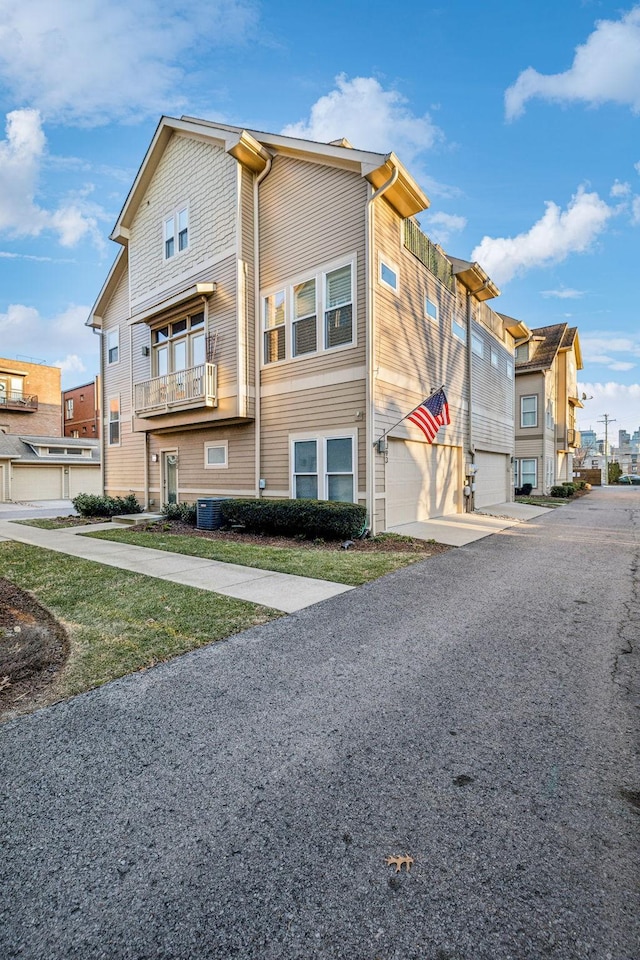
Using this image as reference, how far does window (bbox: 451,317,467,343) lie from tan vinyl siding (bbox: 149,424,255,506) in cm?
743

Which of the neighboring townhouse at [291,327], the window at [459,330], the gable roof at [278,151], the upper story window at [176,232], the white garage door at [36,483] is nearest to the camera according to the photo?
the gable roof at [278,151]

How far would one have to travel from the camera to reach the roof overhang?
1405 cm

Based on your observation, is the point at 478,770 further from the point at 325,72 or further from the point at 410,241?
the point at 325,72

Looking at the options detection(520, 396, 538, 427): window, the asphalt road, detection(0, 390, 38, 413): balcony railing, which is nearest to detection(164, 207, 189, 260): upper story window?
the asphalt road

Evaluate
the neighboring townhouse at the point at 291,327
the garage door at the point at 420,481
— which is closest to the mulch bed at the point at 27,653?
the neighboring townhouse at the point at 291,327

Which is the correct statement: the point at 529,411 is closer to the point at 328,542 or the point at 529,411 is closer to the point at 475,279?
the point at 475,279

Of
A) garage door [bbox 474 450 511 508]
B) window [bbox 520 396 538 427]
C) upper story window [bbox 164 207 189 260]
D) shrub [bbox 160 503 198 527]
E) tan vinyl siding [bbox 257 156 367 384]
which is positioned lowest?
shrub [bbox 160 503 198 527]

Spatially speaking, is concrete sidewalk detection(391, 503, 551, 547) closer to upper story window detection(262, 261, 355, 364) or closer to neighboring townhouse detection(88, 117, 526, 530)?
neighboring townhouse detection(88, 117, 526, 530)

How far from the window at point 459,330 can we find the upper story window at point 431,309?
1.52 metres

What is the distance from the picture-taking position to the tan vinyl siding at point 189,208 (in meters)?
11.8

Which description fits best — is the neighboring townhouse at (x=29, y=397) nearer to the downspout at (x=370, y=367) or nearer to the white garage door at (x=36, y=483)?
the white garage door at (x=36, y=483)

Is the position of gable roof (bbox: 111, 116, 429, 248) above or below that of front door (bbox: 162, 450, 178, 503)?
above

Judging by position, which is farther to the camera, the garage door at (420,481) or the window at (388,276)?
the garage door at (420,481)

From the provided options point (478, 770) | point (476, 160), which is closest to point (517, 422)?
point (476, 160)
